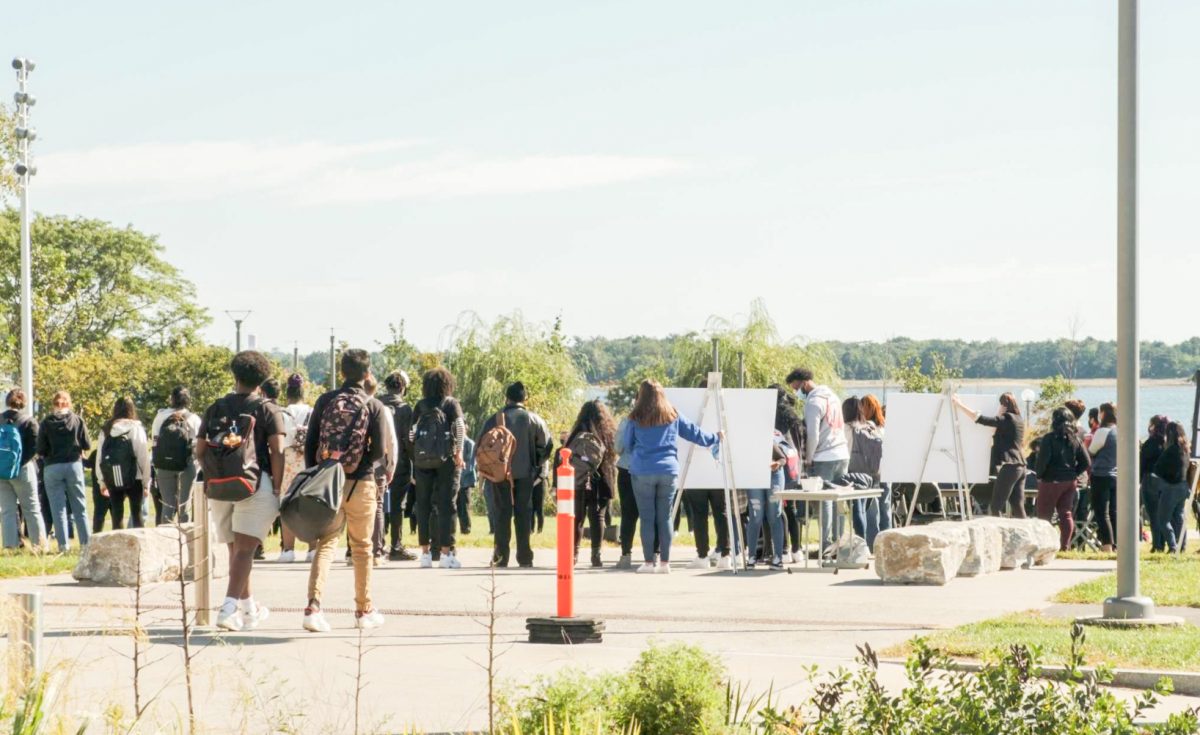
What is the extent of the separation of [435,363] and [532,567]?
Result: 3779 centimetres

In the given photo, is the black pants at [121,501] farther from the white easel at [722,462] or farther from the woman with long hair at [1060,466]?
the woman with long hair at [1060,466]

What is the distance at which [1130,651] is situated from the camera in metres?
9.98

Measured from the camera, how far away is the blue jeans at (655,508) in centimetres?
1662

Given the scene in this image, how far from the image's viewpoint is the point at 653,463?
16.5m

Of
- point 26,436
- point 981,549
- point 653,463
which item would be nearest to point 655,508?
point 653,463

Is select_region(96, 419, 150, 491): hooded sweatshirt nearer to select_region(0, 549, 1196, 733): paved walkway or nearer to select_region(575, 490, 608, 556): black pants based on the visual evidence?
select_region(0, 549, 1196, 733): paved walkway

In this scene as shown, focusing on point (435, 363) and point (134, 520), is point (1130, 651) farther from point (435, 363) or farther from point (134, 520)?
point (435, 363)

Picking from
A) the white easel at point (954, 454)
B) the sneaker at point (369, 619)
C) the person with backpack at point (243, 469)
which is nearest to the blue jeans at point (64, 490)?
the person with backpack at point (243, 469)

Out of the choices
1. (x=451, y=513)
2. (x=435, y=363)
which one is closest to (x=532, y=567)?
(x=451, y=513)

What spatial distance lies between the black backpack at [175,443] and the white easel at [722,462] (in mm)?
5018

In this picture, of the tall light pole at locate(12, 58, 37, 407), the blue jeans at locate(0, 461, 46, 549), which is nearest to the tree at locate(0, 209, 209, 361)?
the tall light pole at locate(12, 58, 37, 407)

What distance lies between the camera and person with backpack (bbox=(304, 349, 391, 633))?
11.0 m

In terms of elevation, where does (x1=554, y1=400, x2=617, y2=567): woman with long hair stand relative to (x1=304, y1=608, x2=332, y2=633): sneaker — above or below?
above

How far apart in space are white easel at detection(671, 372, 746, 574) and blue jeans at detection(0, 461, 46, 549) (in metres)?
7.04
